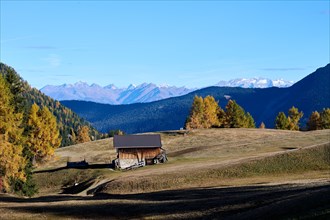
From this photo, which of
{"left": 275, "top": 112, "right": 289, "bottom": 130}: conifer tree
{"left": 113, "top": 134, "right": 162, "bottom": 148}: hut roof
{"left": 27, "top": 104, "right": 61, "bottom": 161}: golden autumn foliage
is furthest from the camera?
{"left": 275, "top": 112, "right": 289, "bottom": 130}: conifer tree

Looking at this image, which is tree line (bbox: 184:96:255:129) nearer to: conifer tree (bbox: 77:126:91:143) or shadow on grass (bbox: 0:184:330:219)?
conifer tree (bbox: 77:126:91:143)

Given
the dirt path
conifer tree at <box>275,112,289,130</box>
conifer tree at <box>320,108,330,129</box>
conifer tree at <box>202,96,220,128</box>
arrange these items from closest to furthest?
the dirt path < conifer tree at <box>202,96,220,128</box> < conifer tree at <box>320,108,330,129</box> < conifer tree at <box>275,112,289,130</box>

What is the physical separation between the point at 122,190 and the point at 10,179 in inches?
547

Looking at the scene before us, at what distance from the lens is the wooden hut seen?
3730 inches

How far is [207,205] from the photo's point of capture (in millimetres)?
42031

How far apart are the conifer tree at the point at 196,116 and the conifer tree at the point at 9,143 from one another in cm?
9282

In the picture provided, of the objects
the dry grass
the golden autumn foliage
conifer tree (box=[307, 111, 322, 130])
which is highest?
the golden autumn foliage

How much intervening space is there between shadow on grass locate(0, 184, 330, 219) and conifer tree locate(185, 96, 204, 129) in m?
101

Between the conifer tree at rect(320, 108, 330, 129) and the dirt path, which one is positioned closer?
the dirt path

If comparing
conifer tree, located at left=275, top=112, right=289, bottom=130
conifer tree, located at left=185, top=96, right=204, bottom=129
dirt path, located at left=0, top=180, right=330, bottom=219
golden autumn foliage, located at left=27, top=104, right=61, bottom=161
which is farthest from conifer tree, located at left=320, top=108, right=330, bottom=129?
dirt path, located at left=0, top=180, right=330, bottom=219

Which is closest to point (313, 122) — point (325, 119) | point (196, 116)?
point (325, 119)

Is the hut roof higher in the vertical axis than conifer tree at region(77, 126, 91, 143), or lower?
lower

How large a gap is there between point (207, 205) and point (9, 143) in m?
29.0

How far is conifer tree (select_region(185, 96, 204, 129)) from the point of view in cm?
15325
